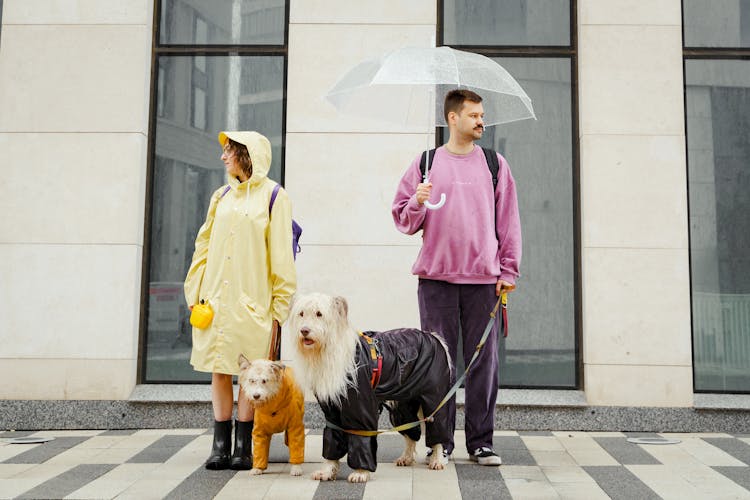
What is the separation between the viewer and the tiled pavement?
13.5 feet

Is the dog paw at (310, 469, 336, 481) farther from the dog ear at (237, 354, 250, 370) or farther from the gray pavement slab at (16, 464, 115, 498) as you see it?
the gray pavement slab at (16, 464, 115, 498)

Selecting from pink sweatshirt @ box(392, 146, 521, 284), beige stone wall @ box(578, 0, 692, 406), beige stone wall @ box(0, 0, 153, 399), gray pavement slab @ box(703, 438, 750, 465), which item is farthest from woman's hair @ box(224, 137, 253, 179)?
gray pavement slab @ box(703, 438, 750, 465)

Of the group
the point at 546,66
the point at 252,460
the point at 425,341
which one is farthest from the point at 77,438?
the point at 546,66

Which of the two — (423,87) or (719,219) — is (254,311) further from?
(719,219)

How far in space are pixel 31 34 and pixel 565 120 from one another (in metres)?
4.84

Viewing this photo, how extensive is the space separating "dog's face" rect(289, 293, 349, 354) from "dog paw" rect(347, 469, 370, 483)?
2.51 ft

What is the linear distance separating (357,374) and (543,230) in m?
2.98

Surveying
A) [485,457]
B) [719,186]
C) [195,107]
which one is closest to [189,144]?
[195,107]

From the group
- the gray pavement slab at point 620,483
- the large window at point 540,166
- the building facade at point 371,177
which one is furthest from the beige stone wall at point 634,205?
the gray pavement slab at point 620,483

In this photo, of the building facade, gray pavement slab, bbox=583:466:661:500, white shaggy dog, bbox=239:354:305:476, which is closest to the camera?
gray pavement slab, bbox=583:466:661:500

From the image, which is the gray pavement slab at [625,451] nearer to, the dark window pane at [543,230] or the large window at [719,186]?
the dark window pane at [543,230]

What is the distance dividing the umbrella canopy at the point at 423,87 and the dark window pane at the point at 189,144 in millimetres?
1844

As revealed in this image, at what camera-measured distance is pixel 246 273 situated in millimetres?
4676

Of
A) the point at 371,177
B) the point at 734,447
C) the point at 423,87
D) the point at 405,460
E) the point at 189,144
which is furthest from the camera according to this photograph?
the point at 189,144
